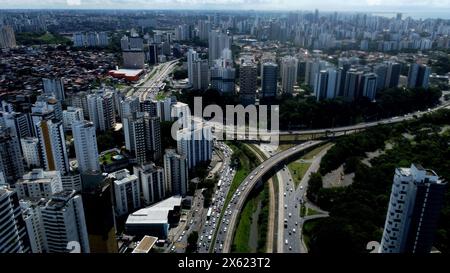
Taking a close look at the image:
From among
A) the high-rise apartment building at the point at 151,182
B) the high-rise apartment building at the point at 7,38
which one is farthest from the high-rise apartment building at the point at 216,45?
the high-rise apartment building at the point at 151,182

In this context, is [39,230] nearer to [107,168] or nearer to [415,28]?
[107,168]

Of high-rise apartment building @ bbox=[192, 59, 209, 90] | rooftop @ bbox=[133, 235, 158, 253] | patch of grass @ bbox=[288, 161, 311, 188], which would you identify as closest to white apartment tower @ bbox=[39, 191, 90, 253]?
rooftop @ bbox=[133, 235, 158, 253]

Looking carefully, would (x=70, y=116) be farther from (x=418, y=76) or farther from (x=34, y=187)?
(x=418, y=76)

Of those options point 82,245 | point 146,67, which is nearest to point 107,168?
point 82,245

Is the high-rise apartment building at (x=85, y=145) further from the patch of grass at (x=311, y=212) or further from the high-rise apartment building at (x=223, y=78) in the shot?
the high-rise apartment building at (x=223, y=78)

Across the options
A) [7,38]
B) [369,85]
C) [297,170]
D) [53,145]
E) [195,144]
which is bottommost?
[297,170]

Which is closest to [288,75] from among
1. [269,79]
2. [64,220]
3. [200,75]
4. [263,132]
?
[269,79]
